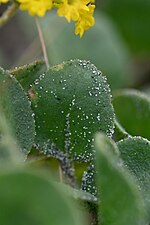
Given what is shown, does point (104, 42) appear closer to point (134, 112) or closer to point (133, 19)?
point (133, 19)

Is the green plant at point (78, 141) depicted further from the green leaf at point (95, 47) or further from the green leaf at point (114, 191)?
the green leaf at point (95, 47)

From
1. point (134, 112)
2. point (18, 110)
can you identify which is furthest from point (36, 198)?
point (134, 112)

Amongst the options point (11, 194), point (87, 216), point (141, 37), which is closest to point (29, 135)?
point (87, 216)

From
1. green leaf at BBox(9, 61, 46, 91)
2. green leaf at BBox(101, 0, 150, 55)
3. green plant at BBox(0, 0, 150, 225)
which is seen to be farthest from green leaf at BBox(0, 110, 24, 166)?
green leaf at BBox(101, 0, 150, 55)

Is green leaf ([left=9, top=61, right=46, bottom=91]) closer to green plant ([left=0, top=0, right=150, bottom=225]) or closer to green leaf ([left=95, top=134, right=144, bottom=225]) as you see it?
green plant ([left=0, top=0, right=150, bottom=225])

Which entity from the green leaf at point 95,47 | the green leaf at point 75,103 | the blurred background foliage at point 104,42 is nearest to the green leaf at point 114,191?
the green leaf at point 75,103
